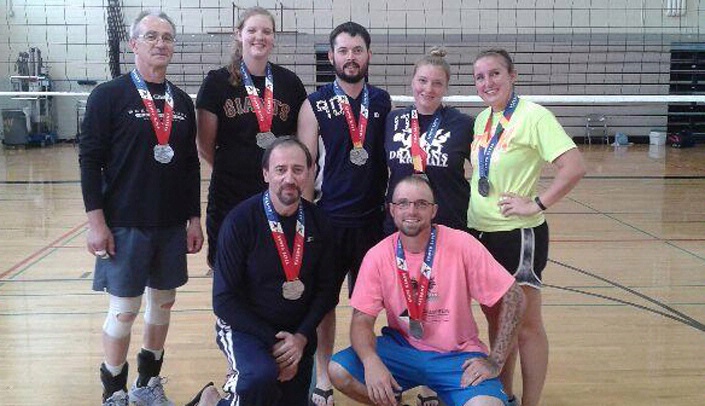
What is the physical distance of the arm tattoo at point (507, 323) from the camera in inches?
103

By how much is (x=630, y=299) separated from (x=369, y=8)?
10.4 m

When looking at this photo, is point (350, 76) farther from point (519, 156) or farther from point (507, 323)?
point (507, 323)

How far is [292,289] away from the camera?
8.81 ft

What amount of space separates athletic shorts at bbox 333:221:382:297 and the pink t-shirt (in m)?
0.33

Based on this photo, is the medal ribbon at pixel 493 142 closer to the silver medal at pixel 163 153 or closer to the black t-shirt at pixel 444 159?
the black t-shirt at pixel 444 159

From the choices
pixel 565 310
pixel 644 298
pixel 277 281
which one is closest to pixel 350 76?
pixel 277 281

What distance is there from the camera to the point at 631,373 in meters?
3.46

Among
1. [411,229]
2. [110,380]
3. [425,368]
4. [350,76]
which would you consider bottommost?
[110,380]

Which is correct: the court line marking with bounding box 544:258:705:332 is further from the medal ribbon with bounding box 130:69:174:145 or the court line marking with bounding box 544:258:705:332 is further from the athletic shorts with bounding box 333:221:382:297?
the medal ribbon with bounding box 130:69:174:145

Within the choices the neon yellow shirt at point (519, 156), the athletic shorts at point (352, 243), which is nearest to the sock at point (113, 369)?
the athletic shorts at point (352, 243)

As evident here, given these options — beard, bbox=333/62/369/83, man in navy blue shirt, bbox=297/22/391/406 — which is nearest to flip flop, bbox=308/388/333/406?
man in navy blue shirt, bbox=297/22/391/406

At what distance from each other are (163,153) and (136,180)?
0.15 meters

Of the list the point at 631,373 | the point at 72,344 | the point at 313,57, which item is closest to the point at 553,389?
the point at 631,373

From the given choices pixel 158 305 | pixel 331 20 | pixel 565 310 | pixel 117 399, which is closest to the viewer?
pixel 117 399
